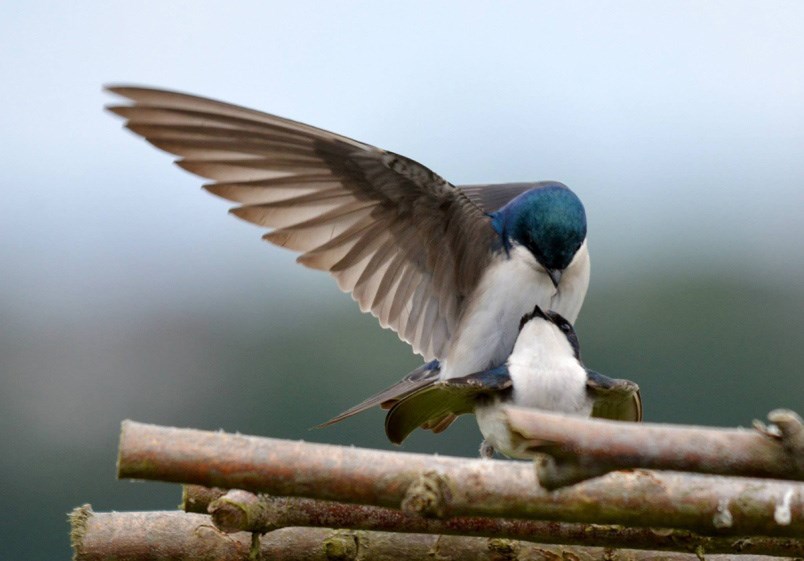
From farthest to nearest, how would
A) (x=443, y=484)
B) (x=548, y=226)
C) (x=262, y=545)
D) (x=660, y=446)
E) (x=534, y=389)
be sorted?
(x=548, y=226)
(x=534, y=389)
(x=262, y=545)
(x=443, y=484)
(x=660, y=446)

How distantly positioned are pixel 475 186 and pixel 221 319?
8807mm

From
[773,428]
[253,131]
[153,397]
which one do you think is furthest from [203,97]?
[153,397]

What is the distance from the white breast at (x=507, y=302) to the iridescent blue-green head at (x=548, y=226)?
0.07 ft

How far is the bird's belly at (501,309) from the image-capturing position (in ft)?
7.09

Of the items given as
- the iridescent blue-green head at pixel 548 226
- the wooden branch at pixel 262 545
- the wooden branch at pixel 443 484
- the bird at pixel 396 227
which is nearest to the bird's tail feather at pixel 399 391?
the bird at pixel 396 227

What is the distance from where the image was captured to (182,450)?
124 cm

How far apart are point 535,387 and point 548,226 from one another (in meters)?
0.44

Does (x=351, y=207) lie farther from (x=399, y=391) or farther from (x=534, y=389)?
(x=534, y=389)

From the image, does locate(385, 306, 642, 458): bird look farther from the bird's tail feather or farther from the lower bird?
the bird's tail feather

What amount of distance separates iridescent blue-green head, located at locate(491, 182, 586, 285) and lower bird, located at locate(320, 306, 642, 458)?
240mm

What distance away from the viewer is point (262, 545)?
1.61 m

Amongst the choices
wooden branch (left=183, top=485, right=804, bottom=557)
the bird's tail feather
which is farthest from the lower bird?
wooden branch (left=183, top=485, right=804, bottom=557)

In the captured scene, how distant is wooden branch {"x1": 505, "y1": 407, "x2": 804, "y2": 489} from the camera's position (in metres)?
1.10

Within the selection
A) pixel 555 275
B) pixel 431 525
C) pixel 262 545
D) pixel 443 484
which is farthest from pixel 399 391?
pixel 443 484
